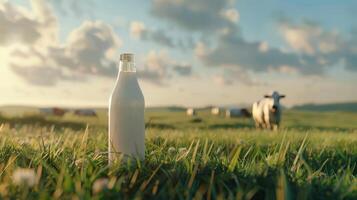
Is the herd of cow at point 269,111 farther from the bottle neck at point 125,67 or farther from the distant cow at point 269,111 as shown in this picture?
the bottle neck at point 125,67

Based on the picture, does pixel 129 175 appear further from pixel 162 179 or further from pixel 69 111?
pixel 69 111

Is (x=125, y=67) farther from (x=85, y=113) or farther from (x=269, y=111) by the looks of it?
(x=85, y=113)

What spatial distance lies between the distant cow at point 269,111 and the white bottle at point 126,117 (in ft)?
52.1

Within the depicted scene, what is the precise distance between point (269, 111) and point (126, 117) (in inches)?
652

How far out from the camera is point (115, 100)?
171 inches

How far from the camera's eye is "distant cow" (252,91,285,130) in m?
20.3

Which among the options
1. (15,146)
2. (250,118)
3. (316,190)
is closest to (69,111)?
(250,118)

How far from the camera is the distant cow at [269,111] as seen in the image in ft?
66.7

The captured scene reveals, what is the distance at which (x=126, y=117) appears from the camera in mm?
4324

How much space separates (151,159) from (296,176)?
43.9 inches

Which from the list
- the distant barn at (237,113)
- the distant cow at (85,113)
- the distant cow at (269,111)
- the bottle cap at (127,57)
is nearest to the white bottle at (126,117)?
the bottle cap at (127,57)

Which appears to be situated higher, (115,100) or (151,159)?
(115,100)

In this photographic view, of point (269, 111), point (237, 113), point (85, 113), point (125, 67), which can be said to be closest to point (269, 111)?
point (269, 111)

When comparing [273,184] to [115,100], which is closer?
[273,184]
